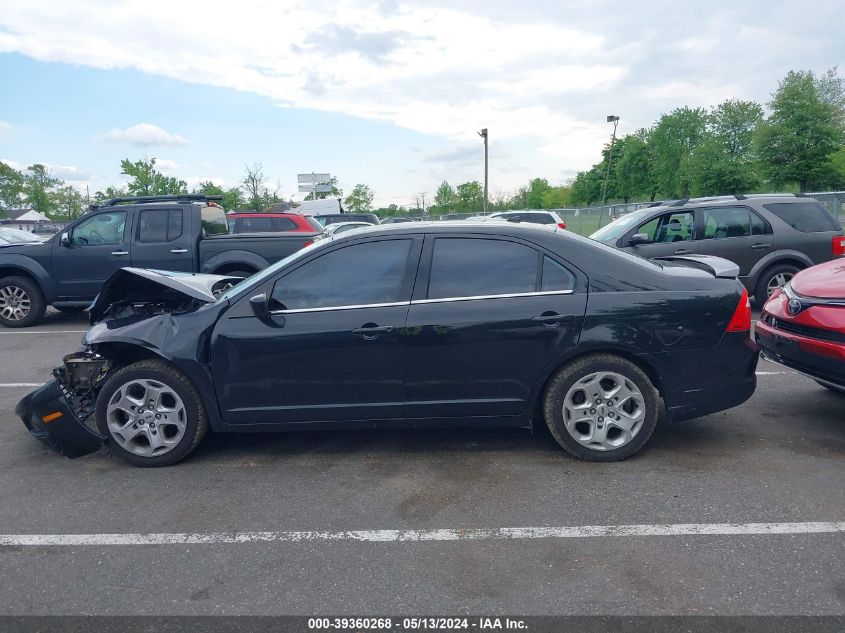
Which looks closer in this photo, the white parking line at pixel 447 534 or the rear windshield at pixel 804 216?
the white parking line at pixel 447 534

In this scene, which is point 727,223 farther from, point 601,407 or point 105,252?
point 105,252

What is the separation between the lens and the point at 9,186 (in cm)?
7600

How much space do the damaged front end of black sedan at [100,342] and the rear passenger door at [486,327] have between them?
1.53m

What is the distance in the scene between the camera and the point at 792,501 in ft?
12.1

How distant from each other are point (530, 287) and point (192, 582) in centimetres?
262

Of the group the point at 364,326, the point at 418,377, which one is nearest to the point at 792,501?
the point at 418,377

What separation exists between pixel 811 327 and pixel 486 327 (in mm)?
2392

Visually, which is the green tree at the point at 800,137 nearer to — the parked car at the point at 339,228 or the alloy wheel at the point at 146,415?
the parked car at the point at 339,228

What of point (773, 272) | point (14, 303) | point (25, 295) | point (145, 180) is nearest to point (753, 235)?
point (773, 272)

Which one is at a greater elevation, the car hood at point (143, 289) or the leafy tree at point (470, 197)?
the leafy tree at point (470, 197)

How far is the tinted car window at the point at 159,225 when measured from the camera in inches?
403

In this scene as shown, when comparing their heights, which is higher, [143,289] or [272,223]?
[272,223]

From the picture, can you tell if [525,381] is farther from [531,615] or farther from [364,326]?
[531,615]

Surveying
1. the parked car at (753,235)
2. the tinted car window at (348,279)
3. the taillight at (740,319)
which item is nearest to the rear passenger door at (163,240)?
the tinted car window at (348,279)
